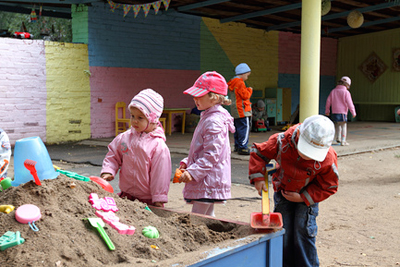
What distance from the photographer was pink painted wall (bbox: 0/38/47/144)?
898 centimetres

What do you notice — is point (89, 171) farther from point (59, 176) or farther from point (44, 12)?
point (44, 12)

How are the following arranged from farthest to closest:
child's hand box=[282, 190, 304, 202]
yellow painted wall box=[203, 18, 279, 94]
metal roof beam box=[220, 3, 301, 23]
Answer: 1. yellow painted wall box=[203, 18, 279, 94]
2. metal roof beam box=[220, 3, 301, 23]
3. child's hand box=[282, 190, 304, 202]

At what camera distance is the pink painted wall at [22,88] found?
8.98m

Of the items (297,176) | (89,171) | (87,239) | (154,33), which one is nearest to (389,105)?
(154,33)

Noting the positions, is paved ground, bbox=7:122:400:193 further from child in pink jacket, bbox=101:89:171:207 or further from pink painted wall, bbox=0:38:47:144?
child in pink jacket, bbox=101:89:171:207

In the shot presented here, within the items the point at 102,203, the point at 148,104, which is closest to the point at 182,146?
the point at 148,104

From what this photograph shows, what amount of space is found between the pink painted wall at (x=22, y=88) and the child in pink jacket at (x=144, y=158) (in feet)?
22.8

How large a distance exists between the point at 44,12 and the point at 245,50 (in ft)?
19.7

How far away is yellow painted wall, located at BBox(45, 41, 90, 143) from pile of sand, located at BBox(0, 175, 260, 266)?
8055 mm

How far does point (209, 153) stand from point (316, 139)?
870 millimetres

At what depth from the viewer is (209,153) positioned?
3.01 meters

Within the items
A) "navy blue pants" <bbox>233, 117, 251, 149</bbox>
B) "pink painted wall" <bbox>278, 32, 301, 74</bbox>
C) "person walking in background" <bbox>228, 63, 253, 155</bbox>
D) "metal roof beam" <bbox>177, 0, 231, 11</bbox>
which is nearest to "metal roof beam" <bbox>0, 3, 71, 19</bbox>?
"metal roof beam" <bbox>177, 0, 231, 11</bbox>

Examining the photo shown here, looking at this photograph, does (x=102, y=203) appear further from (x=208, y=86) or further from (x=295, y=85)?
(x=295, y=85)

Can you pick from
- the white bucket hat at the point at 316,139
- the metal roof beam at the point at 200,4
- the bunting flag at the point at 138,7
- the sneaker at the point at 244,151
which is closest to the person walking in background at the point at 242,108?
the sneaker at the point at 244,151
